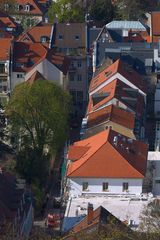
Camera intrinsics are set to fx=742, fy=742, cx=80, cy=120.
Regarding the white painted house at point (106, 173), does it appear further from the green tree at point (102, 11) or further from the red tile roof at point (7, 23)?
the green tree at point (102, 11)

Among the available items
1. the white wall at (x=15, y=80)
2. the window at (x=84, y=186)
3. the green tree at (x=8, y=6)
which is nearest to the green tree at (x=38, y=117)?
the window at (x=84, y=186)

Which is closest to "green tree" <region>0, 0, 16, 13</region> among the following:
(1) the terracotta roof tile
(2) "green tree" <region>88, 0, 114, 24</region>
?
(2) "green tree" <region>88, 0, 114, 24</region>

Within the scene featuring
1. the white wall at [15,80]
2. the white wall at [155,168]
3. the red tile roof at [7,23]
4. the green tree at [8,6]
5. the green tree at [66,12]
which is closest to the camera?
the white wall at [155,168]

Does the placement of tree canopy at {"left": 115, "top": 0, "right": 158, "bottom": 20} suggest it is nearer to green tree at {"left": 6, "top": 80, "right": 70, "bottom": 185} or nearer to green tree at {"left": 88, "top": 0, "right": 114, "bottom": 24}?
green tree at {"left": 88, "top": 0, "right": 114, "bottom": 24}

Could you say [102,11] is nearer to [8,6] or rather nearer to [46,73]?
[8,6]

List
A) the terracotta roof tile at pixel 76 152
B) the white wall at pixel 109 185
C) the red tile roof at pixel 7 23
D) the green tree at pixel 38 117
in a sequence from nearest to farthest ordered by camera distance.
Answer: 1. the white wall at pixel 109 185
2. the terracotta roof tile at pixel 76 152
3. the green tree at pixel 38 117
4. the red tile roof at pixel 7 23
